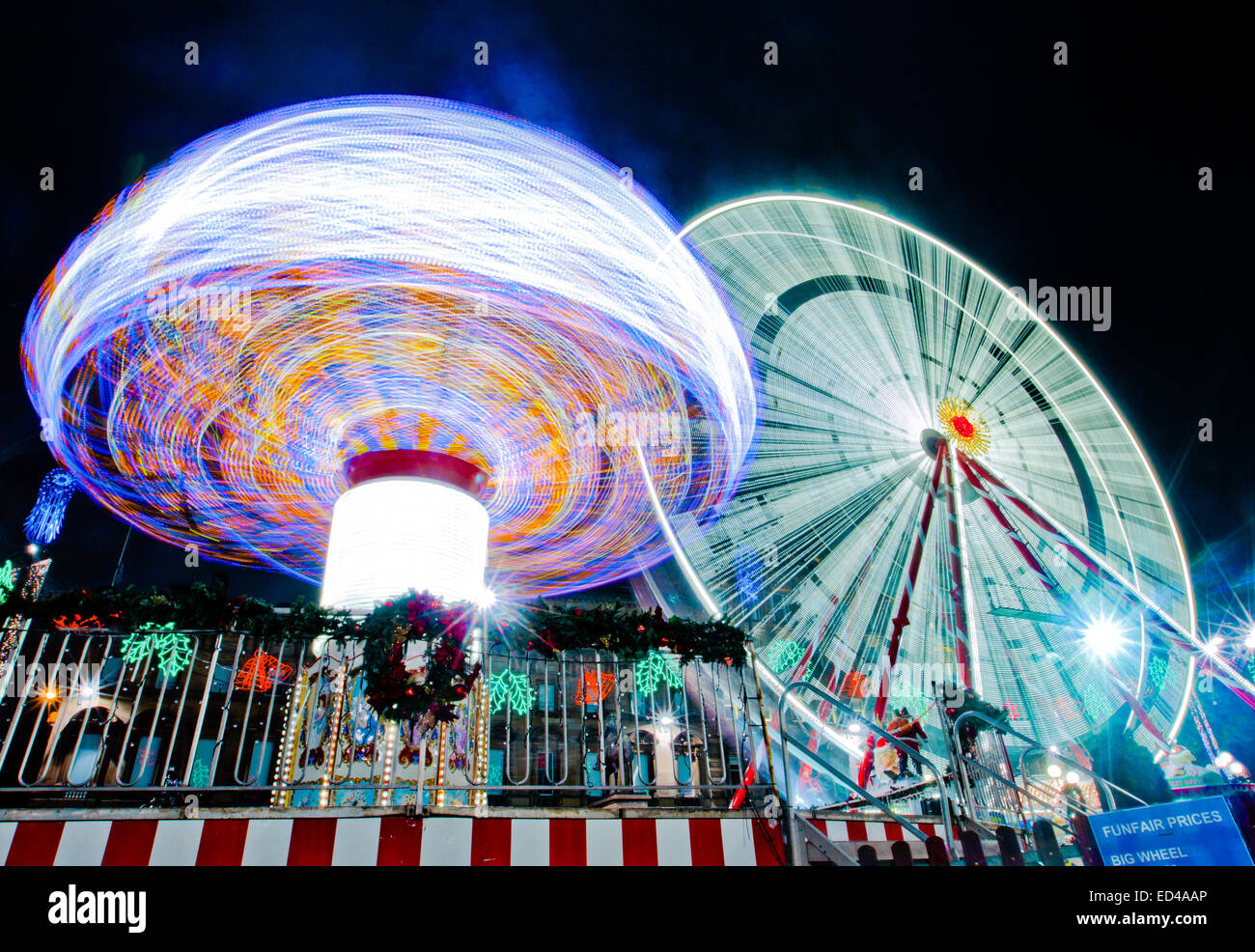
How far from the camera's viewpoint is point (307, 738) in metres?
4.20

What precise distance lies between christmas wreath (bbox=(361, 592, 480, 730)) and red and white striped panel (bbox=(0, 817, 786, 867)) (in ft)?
2.07

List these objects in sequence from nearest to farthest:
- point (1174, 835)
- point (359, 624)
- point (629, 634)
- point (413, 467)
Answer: point (1174, 835) < point (359, 624) < point (629, 634) < point (413, 467)

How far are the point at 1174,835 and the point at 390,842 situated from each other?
436 cm

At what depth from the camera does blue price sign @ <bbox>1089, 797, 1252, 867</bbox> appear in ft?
12.3

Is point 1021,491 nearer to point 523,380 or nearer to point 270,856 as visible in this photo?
point 523,380

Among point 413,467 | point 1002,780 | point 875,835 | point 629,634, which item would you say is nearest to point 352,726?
point 629,634

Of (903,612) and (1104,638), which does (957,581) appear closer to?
(903,612)

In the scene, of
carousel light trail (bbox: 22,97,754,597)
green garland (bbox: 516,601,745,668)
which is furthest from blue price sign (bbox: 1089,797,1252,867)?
carousel light trail (bbox: 22,97,754,597)

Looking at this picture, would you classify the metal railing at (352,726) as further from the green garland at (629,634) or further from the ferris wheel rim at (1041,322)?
the ferris wheel rim at (1041,322)

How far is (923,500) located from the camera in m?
12.9

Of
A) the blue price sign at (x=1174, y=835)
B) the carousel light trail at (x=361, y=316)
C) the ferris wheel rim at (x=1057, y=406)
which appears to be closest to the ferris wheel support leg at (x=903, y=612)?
the ferris wheel rim at (x=1057, y=406)

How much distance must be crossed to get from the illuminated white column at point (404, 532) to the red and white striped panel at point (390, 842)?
8.55 ft

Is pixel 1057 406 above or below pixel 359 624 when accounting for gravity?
above
